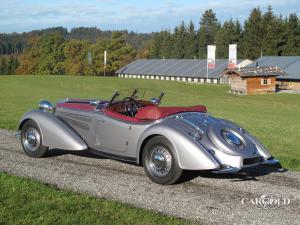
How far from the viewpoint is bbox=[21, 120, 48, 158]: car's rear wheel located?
8.37 m

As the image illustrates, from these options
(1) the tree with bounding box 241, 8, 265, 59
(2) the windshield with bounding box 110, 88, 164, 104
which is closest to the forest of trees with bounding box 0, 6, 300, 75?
(1) the tree with bounding box 241, 8, 265, 59

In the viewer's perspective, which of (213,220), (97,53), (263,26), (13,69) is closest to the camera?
(213,220)

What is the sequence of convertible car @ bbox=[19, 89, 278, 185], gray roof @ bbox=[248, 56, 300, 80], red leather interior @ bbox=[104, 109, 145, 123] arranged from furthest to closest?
gray roof @ bbox=[248, 56, 300, 80]
red leather interior @ bbox=[104, 109, 145, 123]
convertible car @ bbox=[19, 89, 278, 185]

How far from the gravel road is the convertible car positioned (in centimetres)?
30

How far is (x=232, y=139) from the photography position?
265 inches

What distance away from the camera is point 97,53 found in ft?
347

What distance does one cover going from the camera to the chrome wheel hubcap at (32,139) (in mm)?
8445

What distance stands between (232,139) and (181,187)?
1073mm

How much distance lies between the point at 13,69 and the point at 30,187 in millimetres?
123803

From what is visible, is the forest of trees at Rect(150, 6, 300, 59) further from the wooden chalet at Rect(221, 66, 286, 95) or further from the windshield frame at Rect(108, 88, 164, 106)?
the windshield frame at Rect(108, 88, 164, 106)

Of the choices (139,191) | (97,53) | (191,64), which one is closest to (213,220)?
(139,191)

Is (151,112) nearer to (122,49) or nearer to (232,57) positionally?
(232,57)

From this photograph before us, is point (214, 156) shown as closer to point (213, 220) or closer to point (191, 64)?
point (213, 220)

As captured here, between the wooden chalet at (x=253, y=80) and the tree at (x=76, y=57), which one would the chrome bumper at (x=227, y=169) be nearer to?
the wooden chalet at (x=253, y=80)
